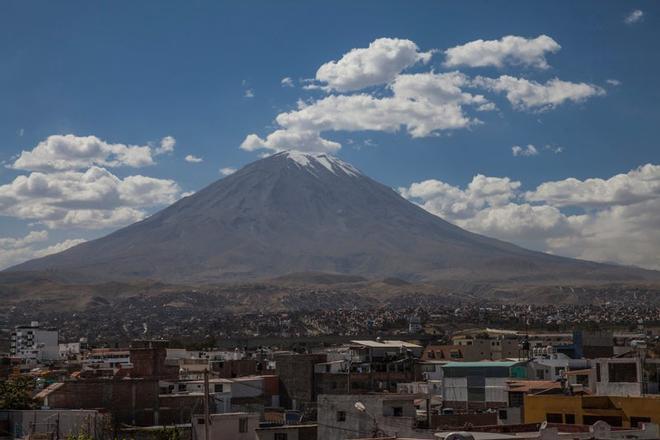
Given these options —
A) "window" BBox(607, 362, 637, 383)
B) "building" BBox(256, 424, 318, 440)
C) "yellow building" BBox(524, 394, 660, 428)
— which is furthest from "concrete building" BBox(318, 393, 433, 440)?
"window" BBox(607, 362, 637, 383)

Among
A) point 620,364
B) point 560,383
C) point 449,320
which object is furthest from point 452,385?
point 449,320

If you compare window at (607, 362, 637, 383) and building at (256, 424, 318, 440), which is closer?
building at (256, 424, 318, 440)

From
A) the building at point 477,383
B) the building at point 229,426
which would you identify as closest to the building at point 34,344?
the building at point 477,383

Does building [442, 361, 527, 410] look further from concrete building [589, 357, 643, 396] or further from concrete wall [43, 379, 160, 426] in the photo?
concrete wall [43, 379, 160, 426]

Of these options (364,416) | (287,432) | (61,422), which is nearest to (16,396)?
(61,422)

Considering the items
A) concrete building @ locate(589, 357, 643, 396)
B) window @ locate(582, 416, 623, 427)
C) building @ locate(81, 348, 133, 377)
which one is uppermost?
concrete building @ locate(589, 357, 643, 396)

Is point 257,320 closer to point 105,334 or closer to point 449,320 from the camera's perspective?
point 105,334

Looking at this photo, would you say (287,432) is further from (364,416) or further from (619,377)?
(619,377)

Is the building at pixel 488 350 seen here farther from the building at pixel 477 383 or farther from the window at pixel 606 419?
the window at pixel 606 419
